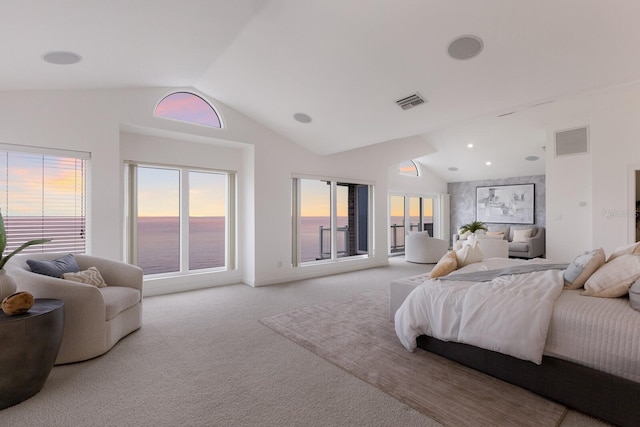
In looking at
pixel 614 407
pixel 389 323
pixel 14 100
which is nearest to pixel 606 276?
pixel 614 407

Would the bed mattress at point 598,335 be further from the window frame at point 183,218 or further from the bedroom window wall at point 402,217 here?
the bedroom window wall at point 402,217

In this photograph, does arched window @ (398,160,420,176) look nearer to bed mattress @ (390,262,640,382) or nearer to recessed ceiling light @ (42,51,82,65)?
bed mattress @ (390,262,640,382)

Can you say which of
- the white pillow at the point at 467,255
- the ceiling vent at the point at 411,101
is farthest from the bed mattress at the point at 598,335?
the ceiling vent at the point at 411,101

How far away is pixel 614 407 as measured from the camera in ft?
6.12

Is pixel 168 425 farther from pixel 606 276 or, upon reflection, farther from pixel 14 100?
pixel 14 100

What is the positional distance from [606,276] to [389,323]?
193 cm

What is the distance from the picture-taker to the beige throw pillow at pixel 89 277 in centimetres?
307

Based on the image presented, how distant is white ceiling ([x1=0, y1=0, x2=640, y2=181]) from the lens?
8.48ft

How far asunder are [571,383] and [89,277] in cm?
403

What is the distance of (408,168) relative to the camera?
9.84m

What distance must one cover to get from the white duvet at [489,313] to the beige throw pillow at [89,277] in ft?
9.79

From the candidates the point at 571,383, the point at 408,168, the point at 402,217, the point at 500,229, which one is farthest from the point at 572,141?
the point at 571,383

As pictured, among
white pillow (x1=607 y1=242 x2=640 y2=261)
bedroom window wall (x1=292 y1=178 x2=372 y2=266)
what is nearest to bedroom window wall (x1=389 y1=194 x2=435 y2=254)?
bedroom window wall (x1=292 y1=178 x2=372 y2=266)

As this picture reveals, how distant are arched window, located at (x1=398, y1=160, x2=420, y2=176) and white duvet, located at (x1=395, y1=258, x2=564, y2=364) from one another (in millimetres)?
6920
